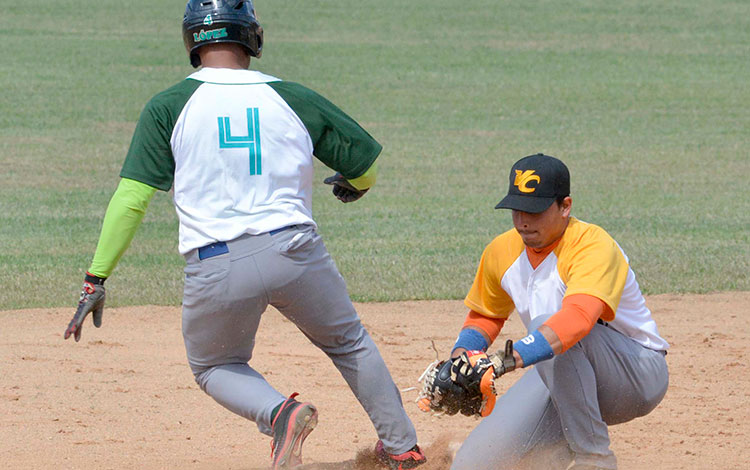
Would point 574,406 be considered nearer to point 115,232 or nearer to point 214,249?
point 214,249

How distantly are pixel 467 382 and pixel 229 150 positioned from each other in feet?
4.19

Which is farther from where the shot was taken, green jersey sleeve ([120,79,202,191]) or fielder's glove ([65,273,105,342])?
fielder's glove ([65,273,105,342])

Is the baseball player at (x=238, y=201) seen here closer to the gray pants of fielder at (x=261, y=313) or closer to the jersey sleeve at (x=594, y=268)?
the gray pants of fielder at (x=261, y=313)

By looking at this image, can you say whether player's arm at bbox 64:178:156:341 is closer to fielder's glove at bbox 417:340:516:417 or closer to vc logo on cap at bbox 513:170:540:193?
fielder's glove at bbox 417:340:516:417

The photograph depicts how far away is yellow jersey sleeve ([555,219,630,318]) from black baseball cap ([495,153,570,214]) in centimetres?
20

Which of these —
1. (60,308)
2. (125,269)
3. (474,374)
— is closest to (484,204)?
(125,269)

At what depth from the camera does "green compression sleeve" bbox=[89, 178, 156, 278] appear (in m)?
4.08

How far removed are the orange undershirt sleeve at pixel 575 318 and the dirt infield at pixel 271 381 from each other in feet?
3.51

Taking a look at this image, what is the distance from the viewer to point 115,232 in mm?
4105

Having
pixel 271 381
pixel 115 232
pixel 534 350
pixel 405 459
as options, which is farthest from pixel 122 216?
pixel 271 381

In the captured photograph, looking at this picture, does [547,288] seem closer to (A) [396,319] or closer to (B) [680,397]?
(B) [680,397]

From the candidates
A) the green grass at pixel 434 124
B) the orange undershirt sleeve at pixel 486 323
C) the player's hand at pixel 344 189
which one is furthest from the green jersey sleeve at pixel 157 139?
the green grass at pixel 434 124

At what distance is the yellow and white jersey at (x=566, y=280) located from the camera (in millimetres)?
4043

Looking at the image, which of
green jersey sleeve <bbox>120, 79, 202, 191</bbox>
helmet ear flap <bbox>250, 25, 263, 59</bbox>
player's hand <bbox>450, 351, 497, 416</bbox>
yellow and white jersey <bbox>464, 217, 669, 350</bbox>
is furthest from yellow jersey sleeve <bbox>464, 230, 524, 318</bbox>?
green jersey sleeve <bbox>120, 79, 202, 191</bbox>
